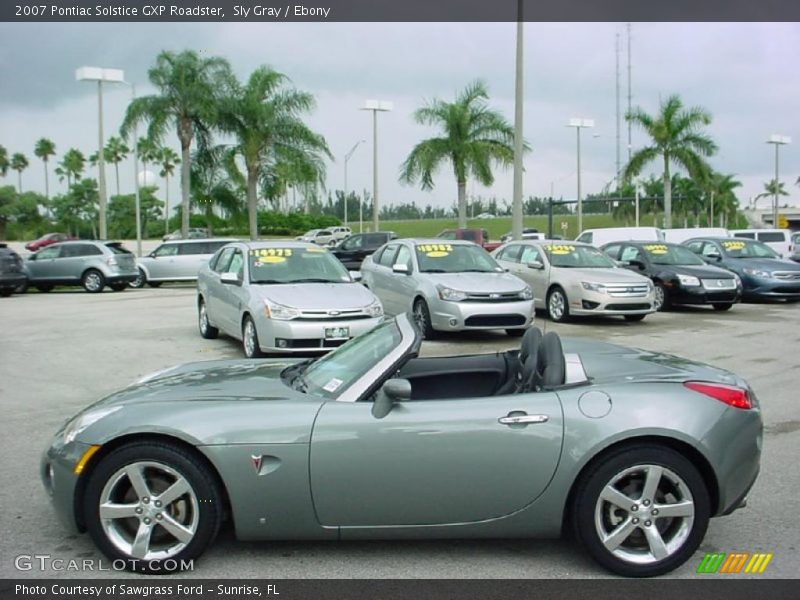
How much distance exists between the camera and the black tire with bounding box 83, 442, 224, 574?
3.87 meters

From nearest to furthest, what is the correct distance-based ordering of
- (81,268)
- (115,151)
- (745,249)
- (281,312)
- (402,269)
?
(281,312)
(402,269)
(745,249)
(81,268)
(115,151)

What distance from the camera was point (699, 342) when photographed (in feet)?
40.6

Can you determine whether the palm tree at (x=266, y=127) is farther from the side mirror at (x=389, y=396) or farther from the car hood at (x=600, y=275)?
the side mirror at (x=389, y=396)

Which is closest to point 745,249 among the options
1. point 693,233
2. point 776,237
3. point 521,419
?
point 693,233

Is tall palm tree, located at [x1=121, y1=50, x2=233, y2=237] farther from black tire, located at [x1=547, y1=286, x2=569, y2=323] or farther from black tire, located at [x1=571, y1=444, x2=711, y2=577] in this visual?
black tire, located at [x1=571, y1=444, x2=711, y2=577]

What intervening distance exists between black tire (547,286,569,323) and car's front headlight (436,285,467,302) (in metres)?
3.41

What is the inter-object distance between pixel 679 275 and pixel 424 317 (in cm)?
682

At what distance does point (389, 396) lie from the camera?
12.7 ft

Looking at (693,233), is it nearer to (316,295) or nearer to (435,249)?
(435,249)

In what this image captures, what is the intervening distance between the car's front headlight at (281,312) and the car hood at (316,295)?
7 centimetres

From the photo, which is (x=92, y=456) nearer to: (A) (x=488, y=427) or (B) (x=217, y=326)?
(A) (x=488, y=427)

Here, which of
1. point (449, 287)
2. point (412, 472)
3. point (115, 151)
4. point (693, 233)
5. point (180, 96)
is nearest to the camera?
point (412, 472)

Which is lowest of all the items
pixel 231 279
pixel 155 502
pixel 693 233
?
pixel 155 502
